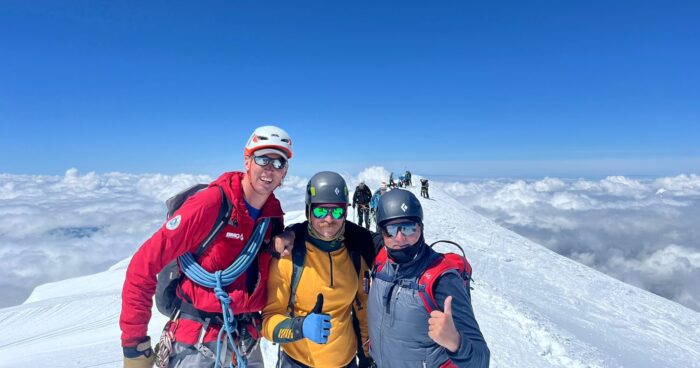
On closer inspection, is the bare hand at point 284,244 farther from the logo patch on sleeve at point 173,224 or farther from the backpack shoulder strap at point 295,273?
the logo patch on sleeve at point 173,224

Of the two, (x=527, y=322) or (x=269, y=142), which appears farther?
(x=527, y=322)

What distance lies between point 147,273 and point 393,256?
2214 mm

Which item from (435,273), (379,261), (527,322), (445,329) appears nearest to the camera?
(445,329)

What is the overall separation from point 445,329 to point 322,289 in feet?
4.25

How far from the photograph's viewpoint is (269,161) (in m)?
3.46

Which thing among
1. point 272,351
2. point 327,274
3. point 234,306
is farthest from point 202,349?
point 272,351

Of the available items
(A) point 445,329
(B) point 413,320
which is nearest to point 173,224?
Answer: (B) point 413,320

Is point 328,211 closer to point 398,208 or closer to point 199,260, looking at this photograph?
point 398,208

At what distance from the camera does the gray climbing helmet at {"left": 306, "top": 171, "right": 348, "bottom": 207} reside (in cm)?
356

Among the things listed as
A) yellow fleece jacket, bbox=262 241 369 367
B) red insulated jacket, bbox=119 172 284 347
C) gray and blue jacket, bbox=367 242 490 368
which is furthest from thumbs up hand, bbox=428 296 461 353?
red insulated jacket, bbox=119 172 284 347

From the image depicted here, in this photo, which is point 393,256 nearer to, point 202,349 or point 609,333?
point 202,349

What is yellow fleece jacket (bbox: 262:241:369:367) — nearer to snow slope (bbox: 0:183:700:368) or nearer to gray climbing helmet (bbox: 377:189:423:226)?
gray climbing helmet (bbox: 377:189:423:226)

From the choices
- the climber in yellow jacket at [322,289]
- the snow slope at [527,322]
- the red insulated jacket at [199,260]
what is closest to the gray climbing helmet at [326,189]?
the climber in yellow jacket at [322,289]

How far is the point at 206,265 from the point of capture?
3205mm
